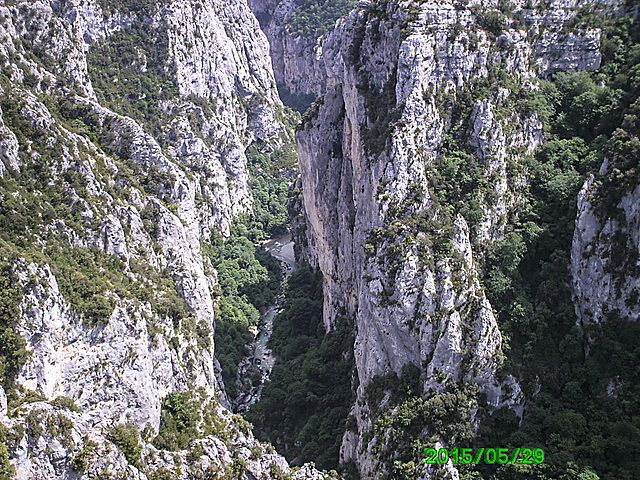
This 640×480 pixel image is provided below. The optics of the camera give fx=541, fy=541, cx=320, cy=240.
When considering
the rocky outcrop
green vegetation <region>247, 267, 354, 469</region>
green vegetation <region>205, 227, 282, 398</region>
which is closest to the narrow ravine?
green vegetation <region>205, 227, 282, 398</region>

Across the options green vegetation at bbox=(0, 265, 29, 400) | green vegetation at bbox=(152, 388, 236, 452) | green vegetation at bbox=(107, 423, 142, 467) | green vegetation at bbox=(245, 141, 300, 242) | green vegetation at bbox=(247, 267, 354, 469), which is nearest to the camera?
green vegetation at bbox=(0, 265, 29, 400)

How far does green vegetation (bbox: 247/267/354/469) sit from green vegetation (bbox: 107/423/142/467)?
20851 millimetres

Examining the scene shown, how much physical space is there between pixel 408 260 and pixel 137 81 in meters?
84.0

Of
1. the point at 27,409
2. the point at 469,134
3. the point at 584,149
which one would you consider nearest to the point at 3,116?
the point at 27,409

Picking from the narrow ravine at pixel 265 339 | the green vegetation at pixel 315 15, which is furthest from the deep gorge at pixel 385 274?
the green vegetation at pixel 315 15

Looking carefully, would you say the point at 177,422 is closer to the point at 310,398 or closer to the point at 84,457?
the point at 84,457

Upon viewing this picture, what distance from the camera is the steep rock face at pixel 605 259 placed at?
4375cm

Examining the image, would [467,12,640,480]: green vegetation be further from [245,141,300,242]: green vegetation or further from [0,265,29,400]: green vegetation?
[245,141,300,242]: green vegetation

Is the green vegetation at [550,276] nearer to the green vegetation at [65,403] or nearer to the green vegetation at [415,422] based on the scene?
the green vegetation at [415,422]

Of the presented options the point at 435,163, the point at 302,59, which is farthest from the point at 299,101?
the point at 435,163

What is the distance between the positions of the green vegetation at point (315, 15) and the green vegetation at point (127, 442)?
155080 millimetres

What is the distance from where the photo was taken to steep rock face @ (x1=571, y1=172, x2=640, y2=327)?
144 feet

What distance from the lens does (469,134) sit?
55375 millimetres

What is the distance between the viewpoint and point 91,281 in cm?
5019
